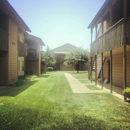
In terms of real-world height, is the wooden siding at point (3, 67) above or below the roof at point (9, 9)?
below

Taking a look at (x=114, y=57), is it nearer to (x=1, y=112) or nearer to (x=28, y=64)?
(x=1, y=112)

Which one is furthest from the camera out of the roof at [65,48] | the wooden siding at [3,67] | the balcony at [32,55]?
the roof at [65,48]

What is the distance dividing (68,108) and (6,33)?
9.09 m

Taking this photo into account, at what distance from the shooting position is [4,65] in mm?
12820

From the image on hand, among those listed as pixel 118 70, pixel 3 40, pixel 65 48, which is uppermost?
pixel 65 48

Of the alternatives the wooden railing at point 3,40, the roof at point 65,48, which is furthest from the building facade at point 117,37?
the roof at point 65,48

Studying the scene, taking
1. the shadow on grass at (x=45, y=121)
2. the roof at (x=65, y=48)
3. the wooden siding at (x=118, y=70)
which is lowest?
the shadow on grass at (x=45, y=121)

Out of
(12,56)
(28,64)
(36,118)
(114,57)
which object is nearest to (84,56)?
(28,64)

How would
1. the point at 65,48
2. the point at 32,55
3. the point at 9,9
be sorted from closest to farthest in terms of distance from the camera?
1. the point at 9,9
2. the point at 32,55
3. the point at 65,48

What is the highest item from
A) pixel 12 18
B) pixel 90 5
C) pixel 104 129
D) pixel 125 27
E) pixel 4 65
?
pixel 90 5

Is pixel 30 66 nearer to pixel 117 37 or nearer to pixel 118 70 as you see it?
pixel 118 70

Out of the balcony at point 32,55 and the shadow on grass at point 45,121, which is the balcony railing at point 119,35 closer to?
the shadow on grass at point 45,121

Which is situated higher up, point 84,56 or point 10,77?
point 84,56

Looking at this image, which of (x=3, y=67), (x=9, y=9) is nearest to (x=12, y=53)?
(x=3, y=67)
